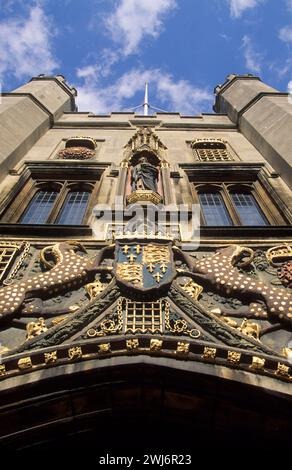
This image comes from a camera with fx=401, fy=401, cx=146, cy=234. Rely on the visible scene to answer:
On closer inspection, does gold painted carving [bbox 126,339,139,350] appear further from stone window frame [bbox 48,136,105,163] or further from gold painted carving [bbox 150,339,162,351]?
stone window frame [bbox 48,136,105,163]

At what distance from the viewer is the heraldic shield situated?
5727 millimetres

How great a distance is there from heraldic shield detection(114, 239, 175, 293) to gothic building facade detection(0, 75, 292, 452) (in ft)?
0.08

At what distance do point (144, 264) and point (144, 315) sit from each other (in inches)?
37.8

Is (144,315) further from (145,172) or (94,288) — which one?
(145,172)

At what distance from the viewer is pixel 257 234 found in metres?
7.51

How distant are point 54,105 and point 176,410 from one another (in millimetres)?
13824

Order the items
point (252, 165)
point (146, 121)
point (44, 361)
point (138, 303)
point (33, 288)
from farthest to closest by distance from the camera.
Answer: point (146, 121), point (252, 165), point (33, 288), point (138, 303), point (44, 361)

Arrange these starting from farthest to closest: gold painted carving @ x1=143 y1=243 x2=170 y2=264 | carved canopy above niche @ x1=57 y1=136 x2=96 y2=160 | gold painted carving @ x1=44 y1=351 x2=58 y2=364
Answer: carved canopy above niche @ x1=57 y1=136 x2=96 y2=160 → gold painted carving @ x1=143 y1=243 x2=170 y2=264 → gold painted carving @ x1=44 y1=351 x2=58 y2=364

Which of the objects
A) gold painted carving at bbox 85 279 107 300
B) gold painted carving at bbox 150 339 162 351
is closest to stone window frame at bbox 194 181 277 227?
gold painted carving at bbox 85 279 107 300

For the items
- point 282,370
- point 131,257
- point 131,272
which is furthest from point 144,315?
point 282,370

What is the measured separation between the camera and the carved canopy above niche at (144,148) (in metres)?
10.3

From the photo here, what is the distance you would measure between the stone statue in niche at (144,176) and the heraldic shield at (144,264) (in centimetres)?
243
